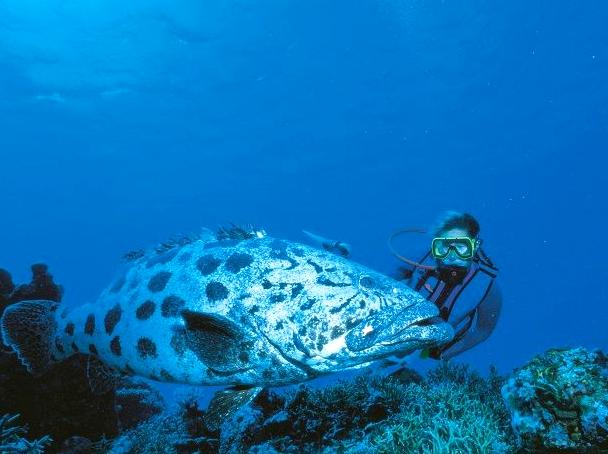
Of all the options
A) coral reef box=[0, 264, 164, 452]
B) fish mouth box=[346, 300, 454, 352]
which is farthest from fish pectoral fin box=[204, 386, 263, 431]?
coral reef box=[0, 264, 164, 452]

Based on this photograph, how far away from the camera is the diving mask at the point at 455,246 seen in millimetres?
6995

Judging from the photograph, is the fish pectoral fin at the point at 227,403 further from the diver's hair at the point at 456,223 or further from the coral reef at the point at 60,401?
the diver's hair at the point at 456,223

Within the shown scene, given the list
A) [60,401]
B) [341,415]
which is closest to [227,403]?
[341,415]

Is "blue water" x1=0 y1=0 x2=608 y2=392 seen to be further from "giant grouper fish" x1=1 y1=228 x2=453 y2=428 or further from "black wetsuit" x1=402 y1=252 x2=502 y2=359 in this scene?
"giant grouper fish" x1=1 y1=228 x2=453 y2=428

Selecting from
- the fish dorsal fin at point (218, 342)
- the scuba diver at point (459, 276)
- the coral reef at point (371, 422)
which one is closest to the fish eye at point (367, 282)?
the fish dorsal fin at point (218, 342)

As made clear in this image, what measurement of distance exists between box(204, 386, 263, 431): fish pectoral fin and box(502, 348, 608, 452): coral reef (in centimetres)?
237

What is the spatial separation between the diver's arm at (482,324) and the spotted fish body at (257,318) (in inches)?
146

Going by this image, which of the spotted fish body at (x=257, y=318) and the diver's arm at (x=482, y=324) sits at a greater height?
the diver's arm at (x=482, y=324)

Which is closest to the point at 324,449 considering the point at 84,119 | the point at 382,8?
the point at 382,8

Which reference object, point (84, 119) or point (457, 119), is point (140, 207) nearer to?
point (84, 119)

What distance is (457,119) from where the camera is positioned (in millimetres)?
52594

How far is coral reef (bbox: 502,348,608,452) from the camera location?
347 centimetres

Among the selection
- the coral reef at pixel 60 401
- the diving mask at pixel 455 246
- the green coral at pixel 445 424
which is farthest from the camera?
the diving mask at pixel 455 246

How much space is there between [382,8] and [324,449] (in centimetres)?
3766
